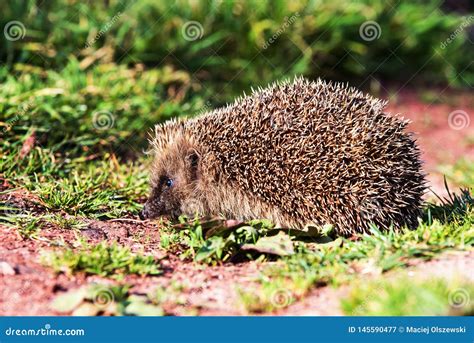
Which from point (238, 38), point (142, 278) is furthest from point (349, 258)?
point (238, 38)

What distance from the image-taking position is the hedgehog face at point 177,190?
21.3 feet

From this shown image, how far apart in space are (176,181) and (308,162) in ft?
4.63

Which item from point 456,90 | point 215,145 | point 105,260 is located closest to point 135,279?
point 105,260

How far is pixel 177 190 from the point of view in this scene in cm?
654

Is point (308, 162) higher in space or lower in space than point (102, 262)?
higher

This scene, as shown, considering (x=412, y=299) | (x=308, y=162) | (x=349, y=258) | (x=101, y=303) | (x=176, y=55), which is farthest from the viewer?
(x=176, y=55)

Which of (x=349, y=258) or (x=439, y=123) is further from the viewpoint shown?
(x=439, y=123)

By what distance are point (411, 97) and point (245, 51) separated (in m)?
3.11

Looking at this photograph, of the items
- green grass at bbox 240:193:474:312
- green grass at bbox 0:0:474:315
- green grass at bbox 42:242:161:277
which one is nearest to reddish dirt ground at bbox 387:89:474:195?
green grass at bbox 0:0:474:315

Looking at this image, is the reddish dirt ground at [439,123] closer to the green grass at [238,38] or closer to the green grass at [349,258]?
the green grass at [238,38]

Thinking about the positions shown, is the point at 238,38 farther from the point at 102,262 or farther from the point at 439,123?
the point at 102,262

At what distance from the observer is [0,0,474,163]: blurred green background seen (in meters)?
8.18

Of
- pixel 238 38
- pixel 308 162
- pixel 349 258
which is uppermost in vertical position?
pixel 238 38

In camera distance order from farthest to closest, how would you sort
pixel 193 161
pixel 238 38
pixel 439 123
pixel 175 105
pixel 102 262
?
pixel 439 123 < pixel 238 38 < pixel 175 105 < pixel 193 161 < pixel 102 262
